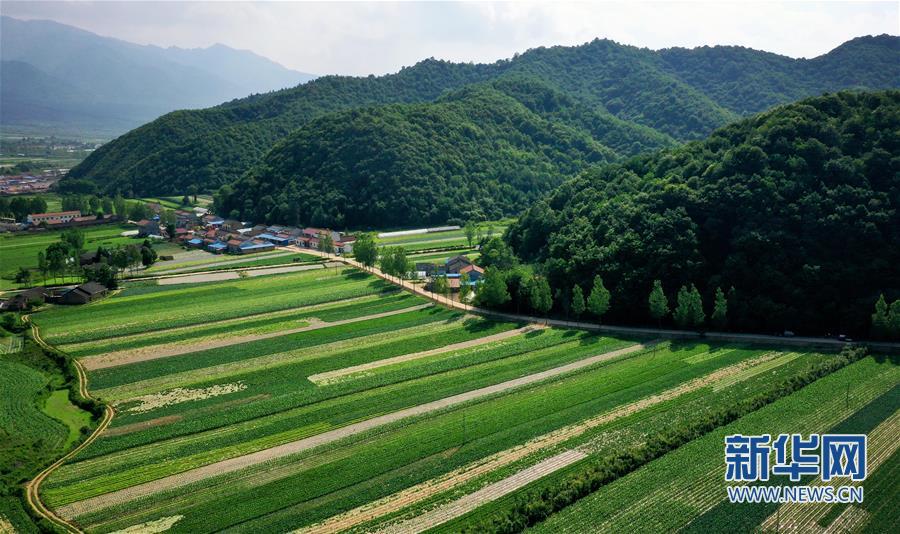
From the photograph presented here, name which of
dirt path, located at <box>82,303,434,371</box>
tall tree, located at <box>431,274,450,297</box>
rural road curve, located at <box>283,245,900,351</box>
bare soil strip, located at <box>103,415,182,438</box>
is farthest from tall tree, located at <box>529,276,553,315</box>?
bare soil strip, located at <box>103,415,182,438</box>

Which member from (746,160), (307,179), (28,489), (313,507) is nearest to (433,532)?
(313,507)

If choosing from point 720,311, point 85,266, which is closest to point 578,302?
point 720,311

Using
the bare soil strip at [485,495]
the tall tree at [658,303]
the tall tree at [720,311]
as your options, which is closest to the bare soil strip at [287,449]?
the tall tree at [658,303]

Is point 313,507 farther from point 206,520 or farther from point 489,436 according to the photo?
point 489,436

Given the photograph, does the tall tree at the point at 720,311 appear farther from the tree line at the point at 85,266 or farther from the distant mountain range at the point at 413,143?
the distant mountain range at the point at 413,143

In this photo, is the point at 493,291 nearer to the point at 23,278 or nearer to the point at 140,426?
the point at 140,426

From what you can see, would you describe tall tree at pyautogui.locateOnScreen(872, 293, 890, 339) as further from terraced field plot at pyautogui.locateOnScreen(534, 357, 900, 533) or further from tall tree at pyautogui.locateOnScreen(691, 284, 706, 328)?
tall tree at pyautogui.locateOnScreen(691, 284, 706, 328)
